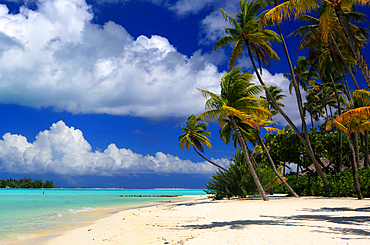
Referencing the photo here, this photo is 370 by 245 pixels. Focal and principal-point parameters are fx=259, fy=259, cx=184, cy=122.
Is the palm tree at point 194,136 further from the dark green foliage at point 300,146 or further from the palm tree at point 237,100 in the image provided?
the palm tree at point 237,100

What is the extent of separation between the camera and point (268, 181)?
21688 mm

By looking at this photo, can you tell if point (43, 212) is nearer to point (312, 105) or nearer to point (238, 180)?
point (238, 180)

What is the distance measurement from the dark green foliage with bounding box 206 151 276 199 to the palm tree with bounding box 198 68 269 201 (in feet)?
9.85

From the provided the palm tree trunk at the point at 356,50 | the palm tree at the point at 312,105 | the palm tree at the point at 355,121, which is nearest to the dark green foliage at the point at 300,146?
the palm tree at the point at 355,121

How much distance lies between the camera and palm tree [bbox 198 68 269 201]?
17.2m

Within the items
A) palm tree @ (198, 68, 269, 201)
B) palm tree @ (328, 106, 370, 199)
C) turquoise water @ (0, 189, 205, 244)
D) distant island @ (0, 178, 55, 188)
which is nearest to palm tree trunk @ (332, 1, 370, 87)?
palm tree @ (328, 106, 370, 199)

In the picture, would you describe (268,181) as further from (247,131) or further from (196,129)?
(196,129)

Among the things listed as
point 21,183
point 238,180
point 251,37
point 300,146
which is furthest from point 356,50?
point 21,183

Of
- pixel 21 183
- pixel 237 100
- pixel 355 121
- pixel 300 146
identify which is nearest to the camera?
pixel 355 121

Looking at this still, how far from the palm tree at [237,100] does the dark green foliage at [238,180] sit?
118 inches

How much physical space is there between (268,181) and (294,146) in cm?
510

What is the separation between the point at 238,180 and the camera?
2103 centimetres

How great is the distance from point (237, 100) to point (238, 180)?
7142mm

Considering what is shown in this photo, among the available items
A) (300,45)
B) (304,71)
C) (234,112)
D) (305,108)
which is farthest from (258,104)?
(305,108)
